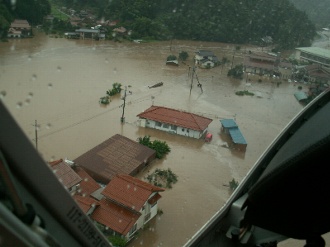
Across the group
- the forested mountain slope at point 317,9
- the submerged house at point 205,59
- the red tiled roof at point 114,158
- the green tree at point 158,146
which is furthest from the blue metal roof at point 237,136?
the forested mountain slope at point 317,9

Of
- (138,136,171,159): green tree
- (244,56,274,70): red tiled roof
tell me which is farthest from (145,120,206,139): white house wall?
(244,56,274,70): red tiled roof

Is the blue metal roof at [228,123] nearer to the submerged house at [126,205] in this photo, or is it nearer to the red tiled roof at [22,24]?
the submerged house at [126,205]

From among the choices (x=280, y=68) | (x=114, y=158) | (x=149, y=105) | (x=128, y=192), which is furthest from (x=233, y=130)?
(x=280, y=68)

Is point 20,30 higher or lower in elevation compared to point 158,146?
higher

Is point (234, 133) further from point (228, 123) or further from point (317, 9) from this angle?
point (317, 9)

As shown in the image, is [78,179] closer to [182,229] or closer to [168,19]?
[182,229]
